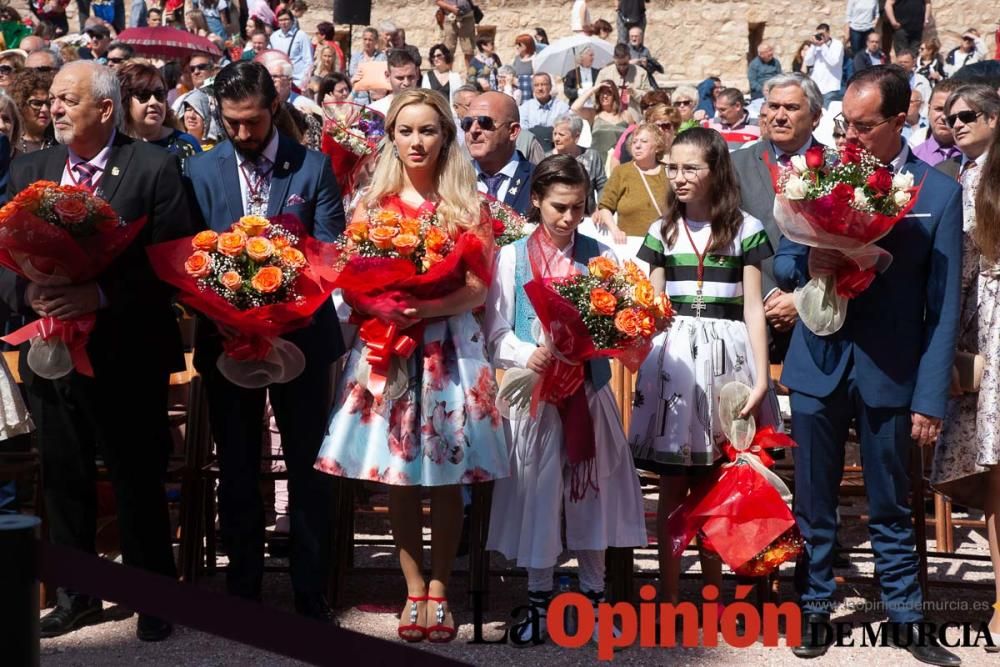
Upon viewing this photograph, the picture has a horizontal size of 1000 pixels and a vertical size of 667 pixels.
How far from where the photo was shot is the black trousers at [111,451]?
5.39 m

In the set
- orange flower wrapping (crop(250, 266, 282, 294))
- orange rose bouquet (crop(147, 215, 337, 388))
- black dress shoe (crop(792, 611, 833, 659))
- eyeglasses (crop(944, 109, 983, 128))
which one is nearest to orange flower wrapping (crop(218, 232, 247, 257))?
orange rose bouquet (crop(147, 215, 337, 388))

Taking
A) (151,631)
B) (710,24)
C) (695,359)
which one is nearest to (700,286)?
(695,359)

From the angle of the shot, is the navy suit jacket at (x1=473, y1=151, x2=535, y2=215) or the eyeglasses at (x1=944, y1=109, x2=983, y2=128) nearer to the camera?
the eyeglasses at (x1=944, y1=109, x2=983, y2=128)

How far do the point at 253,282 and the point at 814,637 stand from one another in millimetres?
2537

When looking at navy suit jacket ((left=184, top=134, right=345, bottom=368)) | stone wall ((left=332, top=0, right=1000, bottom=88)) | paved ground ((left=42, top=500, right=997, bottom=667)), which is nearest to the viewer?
paved ground ((left=42, top=500, right=997, bottom=667))

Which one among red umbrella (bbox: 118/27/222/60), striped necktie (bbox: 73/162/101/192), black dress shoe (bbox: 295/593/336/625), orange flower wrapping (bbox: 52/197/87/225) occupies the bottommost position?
black dress shoe (bbox: 295/593/336/625)

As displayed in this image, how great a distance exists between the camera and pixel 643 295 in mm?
5090

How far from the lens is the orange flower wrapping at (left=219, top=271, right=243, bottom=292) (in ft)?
16.1

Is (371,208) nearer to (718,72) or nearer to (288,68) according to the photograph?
(288,68)

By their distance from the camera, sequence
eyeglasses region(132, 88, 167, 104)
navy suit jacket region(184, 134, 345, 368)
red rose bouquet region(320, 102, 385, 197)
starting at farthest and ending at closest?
1. eyeglasses region(132, 88, 167, 104)
2. red rose bouquet region(320, 102, 385, 197)
3. navy suit jacket region(184, 134, 345, 368)

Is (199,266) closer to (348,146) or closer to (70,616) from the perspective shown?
(70,616)

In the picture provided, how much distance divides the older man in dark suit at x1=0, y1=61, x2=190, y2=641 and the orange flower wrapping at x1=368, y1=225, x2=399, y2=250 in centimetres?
83

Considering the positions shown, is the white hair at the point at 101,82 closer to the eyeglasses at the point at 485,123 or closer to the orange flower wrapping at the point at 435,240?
the orange flower wrapping at the point at 435,240

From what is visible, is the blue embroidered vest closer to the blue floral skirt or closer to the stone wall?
the blue floral skirt
